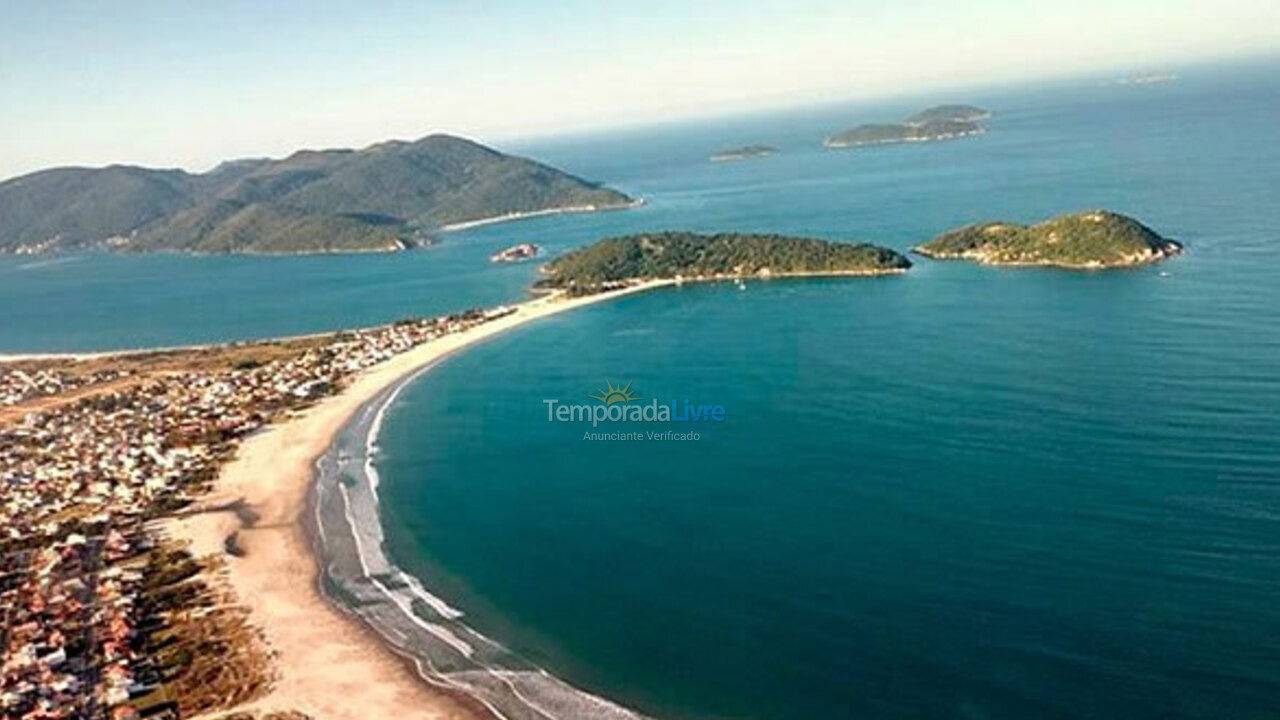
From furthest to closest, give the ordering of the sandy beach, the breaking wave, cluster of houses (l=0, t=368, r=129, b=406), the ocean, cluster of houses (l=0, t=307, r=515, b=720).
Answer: cluster of houses (l=0, t=368, r=129, b=406) < cluster of houses (l=0, t=307, r=515, b=720) < the sandy beach < the breaking wave < the ocean


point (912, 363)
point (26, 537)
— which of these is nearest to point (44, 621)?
point (26, 537)

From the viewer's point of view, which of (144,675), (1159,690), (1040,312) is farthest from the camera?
(1040,312)

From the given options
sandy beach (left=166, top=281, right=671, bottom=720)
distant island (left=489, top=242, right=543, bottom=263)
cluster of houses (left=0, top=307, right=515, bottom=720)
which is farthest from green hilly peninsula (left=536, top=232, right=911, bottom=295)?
sandy beach (left=166, top=281, right=671, bottom=720)

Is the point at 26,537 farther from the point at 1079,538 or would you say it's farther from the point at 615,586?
the point at 1079,538

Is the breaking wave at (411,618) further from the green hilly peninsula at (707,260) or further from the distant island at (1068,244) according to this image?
the distant island at (1068,244)

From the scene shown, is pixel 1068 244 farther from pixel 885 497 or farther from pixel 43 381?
pixel 43 381

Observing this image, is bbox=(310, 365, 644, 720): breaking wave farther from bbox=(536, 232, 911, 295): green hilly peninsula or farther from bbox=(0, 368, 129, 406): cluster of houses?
bbox=(536, 232, 911, 295): green hilly peninsula
